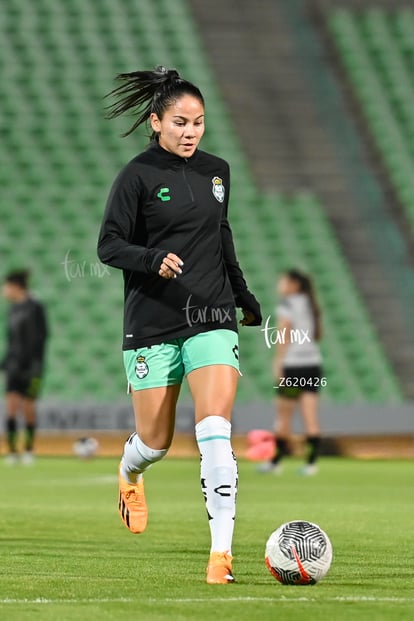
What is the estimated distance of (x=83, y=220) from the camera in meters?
21.0

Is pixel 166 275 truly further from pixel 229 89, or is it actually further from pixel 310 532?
pixel 229 89

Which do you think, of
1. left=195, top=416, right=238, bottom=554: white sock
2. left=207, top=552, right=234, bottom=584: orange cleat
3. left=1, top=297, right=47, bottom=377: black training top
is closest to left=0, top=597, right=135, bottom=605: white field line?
left=207, top=552, right=234, bottom=584: orange cleat

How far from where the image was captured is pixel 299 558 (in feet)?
19.8

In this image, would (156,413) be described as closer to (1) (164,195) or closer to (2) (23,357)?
(1) (164,195)

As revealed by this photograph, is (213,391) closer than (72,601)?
No

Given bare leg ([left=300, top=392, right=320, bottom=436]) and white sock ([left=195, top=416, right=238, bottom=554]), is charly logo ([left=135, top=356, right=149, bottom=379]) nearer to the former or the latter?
white sock ([left=195, top=416, right=238, bottom=554])

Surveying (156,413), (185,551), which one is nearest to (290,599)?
(156,413)

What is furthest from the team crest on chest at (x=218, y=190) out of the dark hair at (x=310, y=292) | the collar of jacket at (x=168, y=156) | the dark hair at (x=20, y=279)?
the dark hair at (x=20, y=279)

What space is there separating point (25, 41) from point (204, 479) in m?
17.4

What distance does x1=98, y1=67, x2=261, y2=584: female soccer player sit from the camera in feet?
20.5

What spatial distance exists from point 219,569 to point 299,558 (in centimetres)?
33

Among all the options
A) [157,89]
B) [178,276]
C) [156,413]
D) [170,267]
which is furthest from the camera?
[157,89]

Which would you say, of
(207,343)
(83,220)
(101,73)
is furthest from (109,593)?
(101,73)

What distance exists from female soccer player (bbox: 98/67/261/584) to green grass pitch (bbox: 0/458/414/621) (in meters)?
0.65
